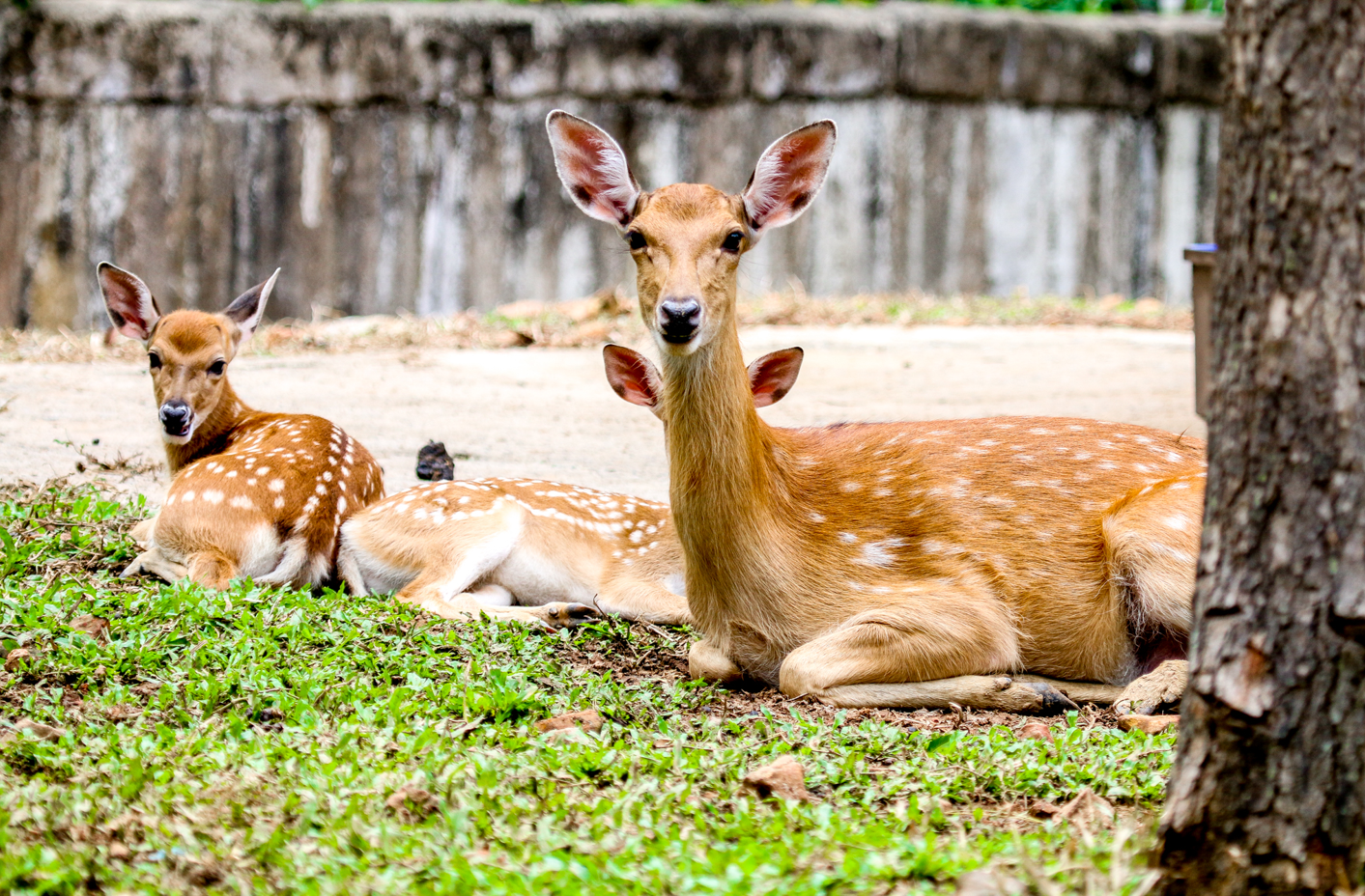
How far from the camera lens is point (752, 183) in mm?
4598

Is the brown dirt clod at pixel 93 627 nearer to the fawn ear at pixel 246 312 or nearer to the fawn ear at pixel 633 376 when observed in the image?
the fawn ear at pixel 633 376

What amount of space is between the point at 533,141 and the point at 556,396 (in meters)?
4.18

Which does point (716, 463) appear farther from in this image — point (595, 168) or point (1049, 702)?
point (1049, 702)

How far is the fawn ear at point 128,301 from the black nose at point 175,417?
670mm

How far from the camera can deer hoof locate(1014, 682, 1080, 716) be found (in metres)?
4.30

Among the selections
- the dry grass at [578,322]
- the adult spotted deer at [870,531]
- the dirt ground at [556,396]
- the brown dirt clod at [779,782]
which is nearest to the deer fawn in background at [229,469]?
the dirt ground at [556,396]

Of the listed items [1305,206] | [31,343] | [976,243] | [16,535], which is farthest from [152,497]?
[976,243]

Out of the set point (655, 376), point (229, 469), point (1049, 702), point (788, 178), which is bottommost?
point (1049, 702)

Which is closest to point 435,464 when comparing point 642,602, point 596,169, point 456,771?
point 642,602

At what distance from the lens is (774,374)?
536cm

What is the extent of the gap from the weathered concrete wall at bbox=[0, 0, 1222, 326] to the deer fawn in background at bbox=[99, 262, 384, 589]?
5562 millimetres

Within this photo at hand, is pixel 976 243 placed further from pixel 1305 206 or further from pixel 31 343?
pixel 1305 206

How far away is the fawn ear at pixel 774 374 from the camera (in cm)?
530

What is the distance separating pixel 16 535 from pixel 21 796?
265 centimetres
